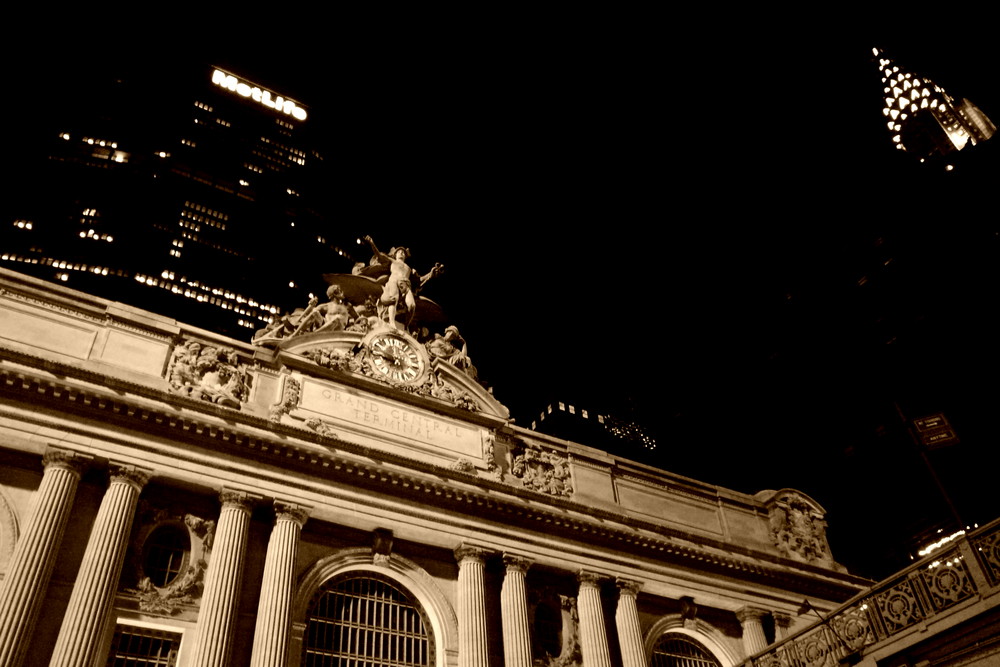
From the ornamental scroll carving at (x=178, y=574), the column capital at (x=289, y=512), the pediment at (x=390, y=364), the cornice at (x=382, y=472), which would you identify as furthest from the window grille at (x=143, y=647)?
the pediment at (x=390, y=364)

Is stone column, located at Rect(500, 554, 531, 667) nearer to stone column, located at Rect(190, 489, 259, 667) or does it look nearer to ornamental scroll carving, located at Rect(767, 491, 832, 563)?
stone column, located at Rect(190, 489, 259, 667)

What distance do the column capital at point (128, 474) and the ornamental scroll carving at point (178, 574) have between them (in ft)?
2.06

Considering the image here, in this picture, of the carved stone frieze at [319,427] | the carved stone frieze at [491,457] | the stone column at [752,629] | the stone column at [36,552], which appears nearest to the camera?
the stone column at [36,552]

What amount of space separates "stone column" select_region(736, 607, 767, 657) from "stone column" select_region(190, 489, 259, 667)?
17.1 meters

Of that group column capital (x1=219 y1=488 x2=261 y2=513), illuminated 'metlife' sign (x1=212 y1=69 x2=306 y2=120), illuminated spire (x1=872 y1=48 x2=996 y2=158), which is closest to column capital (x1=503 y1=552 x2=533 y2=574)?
column capital (x1=219 y1=488 x2=261 y2=513)

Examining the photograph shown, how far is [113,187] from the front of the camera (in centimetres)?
4878

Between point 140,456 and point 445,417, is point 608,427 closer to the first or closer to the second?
point 445,417

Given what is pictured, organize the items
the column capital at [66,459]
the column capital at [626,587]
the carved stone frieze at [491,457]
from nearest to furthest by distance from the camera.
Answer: the column capital at [66,459] < the column capital at [626,587] < the carved stone frieze at [491,457]

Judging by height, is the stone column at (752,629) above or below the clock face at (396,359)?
below

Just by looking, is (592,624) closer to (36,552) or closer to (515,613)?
(515,613)

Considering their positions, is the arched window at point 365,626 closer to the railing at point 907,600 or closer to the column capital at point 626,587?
the column capital at point 626,587

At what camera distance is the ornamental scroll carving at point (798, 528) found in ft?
96.9

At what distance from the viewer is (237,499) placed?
1828 centimetres

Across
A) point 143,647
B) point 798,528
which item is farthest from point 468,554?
point 798,528
